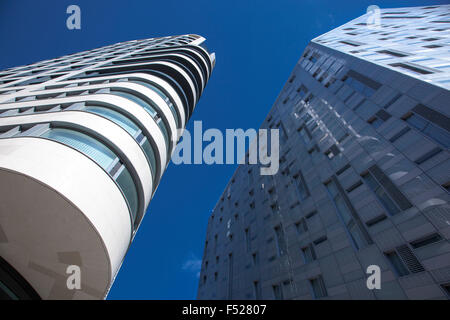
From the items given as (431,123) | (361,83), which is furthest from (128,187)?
(361,83)

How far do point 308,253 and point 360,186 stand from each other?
6.47 metres

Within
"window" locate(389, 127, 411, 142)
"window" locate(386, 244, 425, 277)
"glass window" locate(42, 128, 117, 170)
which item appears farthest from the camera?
"window" locate(389, 127, 411, 142)

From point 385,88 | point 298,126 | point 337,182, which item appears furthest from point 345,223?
point 298,126

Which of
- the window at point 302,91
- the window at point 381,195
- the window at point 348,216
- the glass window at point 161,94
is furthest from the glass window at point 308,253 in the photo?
the window at point 302,91

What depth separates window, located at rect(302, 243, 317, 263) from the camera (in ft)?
49.9

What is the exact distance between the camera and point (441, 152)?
408 inches

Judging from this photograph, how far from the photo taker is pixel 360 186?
1401 centimetres

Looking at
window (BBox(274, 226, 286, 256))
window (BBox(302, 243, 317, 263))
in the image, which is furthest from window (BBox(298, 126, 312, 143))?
window (BBox(302, 243, 317, 263))

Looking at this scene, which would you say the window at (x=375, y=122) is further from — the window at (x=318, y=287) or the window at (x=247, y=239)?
the window at (x=247, y=239)

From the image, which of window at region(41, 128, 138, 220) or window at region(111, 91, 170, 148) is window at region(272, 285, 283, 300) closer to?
window at region(41, 128, 138, 220)

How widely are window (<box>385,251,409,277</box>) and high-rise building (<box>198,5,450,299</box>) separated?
5cm

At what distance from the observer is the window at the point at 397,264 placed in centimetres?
992

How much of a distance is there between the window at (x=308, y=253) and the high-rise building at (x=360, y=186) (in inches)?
3.0

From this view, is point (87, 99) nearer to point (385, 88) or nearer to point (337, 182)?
point (337, 182)
